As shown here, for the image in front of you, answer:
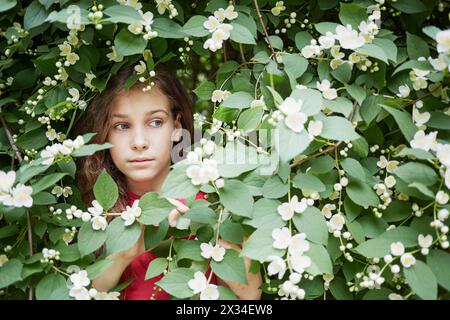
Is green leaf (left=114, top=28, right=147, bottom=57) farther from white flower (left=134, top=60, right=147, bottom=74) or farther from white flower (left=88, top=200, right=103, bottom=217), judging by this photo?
white flower (left=88, top=200, right=103, bottom=217)

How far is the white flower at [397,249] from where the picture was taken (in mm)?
1199

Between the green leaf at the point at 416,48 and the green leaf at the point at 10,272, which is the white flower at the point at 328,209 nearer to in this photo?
the green leaf at the point at 416,48

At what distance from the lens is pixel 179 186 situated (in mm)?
1213

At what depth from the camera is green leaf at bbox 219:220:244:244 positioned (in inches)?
50.6

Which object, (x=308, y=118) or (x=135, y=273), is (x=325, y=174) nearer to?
(x=308, y=118)

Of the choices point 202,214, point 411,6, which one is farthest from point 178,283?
point 411,6

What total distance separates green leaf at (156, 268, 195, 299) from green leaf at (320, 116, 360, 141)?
19.0 inches

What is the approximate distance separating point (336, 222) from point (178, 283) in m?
0.44

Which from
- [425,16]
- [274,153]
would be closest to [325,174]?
[274,153]

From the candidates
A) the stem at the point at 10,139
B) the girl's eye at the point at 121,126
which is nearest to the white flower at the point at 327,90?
the girl's eye at the point at 121,126

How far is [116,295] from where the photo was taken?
1.37 metres

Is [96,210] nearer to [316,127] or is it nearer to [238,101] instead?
[238,101]

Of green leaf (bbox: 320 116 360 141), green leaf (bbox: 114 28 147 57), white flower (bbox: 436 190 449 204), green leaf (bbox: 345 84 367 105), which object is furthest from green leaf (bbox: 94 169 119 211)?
white flower (bbox: 436 190 449 204)

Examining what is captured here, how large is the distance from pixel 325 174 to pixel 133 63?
70 centimetres
